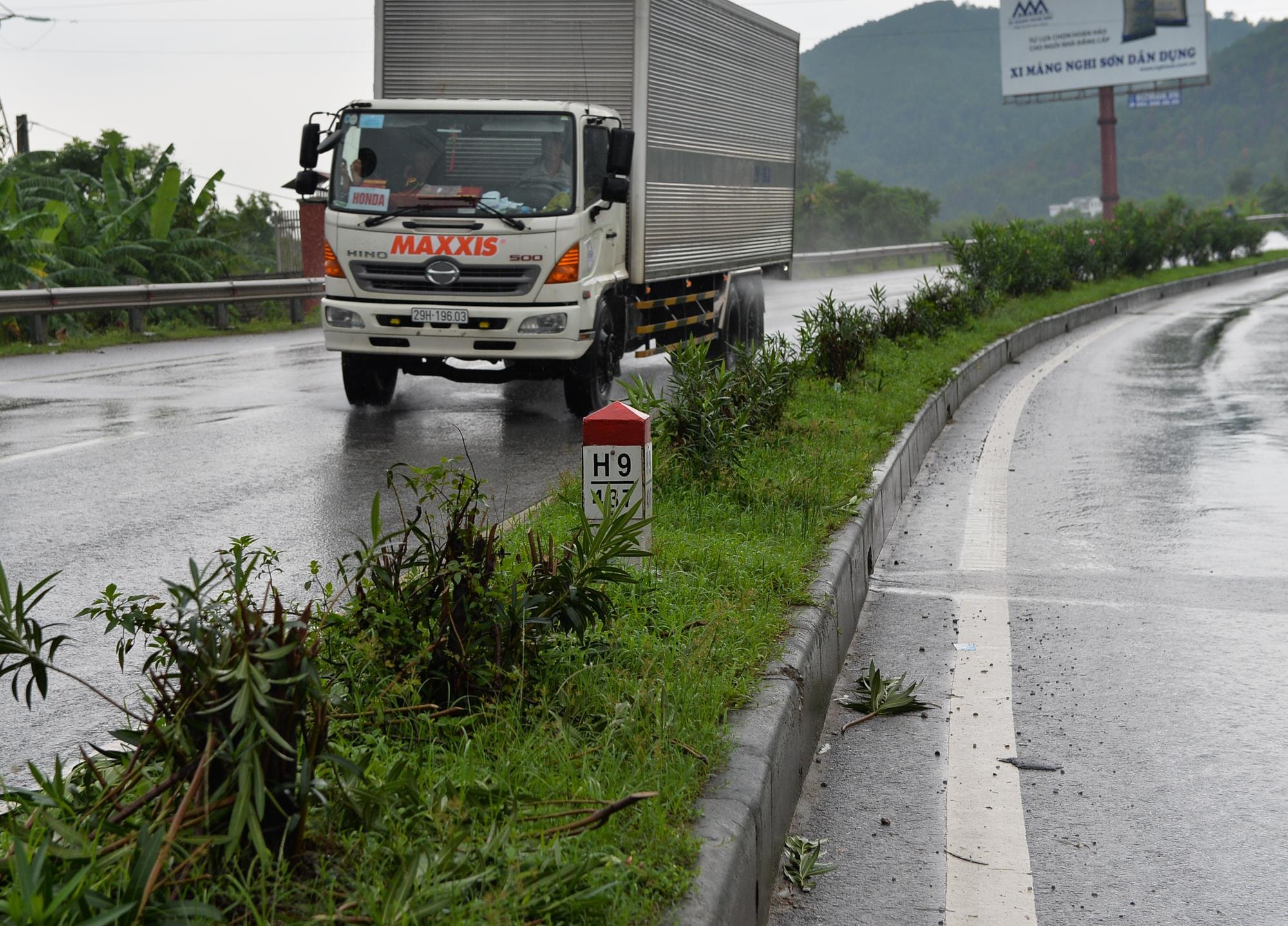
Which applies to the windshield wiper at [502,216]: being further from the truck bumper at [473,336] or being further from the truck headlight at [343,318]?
the truck headlight at [343,318]

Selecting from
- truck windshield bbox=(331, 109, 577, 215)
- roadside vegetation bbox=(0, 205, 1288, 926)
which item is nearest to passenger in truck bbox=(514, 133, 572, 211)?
truck windshield bbox=(331, 109, 577, 215)

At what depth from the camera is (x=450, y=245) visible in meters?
11.5

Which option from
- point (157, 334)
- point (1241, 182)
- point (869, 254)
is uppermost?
point (1241, 182)

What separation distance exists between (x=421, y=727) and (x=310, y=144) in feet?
29.3

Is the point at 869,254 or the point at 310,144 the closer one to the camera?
the point at 310,144

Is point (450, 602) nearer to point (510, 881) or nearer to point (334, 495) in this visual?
point (510, 881)

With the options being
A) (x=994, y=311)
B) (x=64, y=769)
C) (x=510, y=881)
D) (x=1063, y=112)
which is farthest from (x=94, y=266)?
(x=1063, y=112)

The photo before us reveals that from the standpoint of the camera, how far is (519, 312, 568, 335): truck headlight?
1148 cm

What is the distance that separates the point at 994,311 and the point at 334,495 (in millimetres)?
13919

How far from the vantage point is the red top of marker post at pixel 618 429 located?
5367mm

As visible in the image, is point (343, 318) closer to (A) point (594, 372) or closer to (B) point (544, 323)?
(B) point (544, 323)

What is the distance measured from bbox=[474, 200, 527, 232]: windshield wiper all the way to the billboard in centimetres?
6681

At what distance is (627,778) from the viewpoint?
3521mm

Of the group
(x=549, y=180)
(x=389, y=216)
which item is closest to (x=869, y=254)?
(x=549, y=180)
